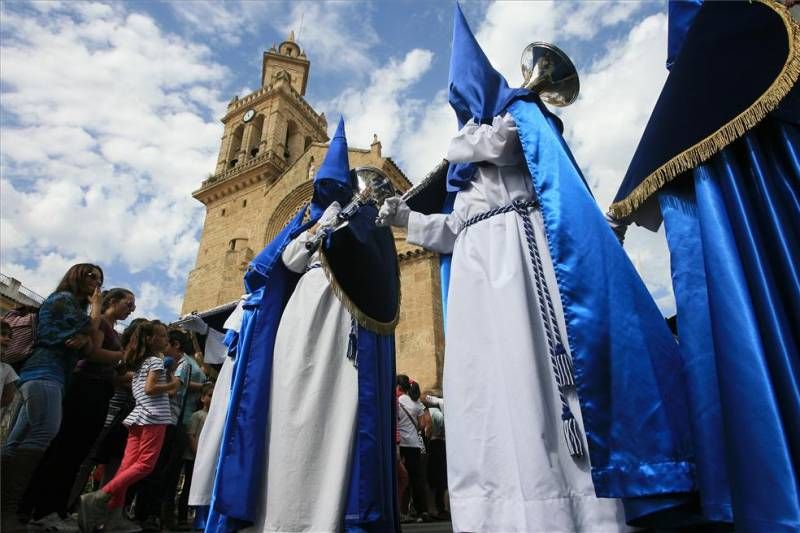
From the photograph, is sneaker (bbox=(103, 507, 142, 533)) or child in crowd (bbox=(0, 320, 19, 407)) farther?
sneaker (bbox=(103, 507, 142, 533))

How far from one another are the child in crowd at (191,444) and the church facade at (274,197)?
8.32 meters

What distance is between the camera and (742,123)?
2.04m

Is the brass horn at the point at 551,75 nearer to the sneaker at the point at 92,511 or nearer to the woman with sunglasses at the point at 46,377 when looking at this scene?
the woman with sunglasses at the point at 46,377

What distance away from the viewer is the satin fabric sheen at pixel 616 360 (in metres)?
1.82

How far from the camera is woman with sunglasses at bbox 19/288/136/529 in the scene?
152 inches

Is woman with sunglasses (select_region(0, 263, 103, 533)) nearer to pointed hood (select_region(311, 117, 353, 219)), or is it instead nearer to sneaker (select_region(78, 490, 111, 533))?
sneaker (select_region(78, 490, 111, 533))

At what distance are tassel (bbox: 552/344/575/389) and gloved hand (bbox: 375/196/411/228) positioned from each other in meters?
1.26

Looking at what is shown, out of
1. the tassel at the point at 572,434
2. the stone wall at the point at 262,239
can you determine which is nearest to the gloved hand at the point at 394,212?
the tassel at the point at 572,434

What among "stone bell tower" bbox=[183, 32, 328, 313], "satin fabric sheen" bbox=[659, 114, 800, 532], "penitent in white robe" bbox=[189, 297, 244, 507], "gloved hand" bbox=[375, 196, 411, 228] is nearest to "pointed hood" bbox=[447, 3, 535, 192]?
"gloved hand" bbox=[375, 196, 411, 228]

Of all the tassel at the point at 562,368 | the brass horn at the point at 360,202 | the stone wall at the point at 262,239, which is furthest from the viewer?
the stone wall at the point at 262,239

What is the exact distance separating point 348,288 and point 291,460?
3.87 ft

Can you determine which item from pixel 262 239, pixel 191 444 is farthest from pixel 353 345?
pixel 262 239

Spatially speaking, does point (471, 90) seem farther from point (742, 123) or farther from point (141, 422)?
point (141, 422)

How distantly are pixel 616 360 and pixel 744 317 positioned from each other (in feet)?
1.48
